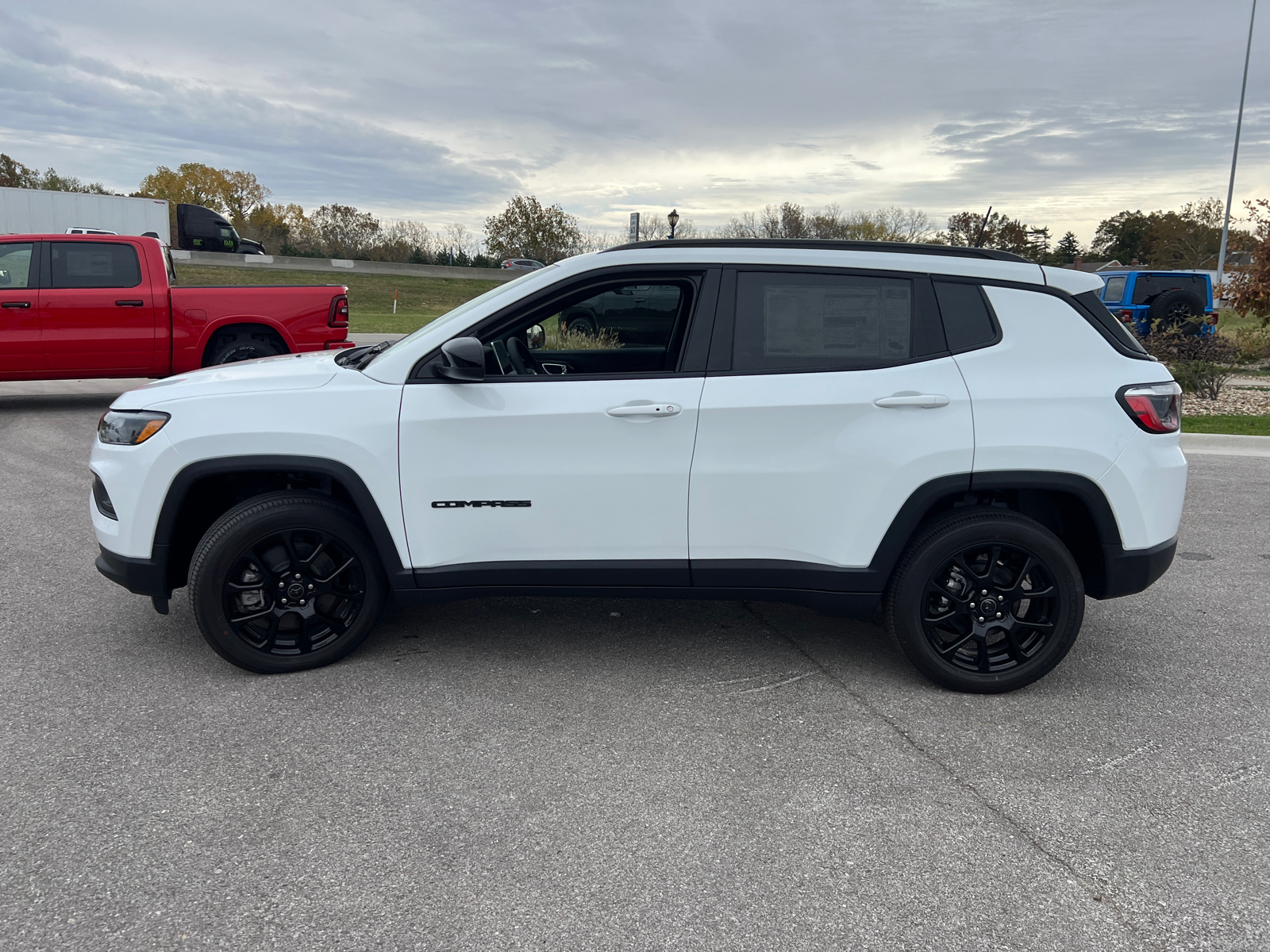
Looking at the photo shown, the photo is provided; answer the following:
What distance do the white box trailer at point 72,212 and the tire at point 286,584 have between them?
29.9 metres

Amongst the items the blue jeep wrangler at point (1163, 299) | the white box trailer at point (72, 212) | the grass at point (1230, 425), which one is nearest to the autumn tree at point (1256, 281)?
the blue jeep wrangler at point (1163, 299)

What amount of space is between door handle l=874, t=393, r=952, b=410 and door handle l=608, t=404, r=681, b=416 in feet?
2.67

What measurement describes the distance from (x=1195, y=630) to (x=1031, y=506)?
1.50 meters

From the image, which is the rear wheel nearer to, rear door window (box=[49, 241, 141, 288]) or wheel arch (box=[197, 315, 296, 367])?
wheel arch (box=[197, 315, 296, 367])

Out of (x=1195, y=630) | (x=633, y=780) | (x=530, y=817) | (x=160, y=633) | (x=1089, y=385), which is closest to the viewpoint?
(x=530, y=817)

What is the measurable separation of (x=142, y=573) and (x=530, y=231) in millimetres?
59082

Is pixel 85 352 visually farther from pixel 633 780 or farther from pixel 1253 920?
pixel 1253 920

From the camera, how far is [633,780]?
3113 millimetres

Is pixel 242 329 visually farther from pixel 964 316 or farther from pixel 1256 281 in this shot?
pixel 1256 281

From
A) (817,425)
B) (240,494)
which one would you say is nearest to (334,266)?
(240,494)

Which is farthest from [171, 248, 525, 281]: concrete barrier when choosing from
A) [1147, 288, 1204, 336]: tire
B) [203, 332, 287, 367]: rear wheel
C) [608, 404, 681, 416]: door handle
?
[608, 404, 681, 416]: door handle

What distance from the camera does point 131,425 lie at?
12.4 feet

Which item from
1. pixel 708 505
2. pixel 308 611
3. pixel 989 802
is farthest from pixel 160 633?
pixel 989 802

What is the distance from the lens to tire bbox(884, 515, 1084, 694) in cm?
370
